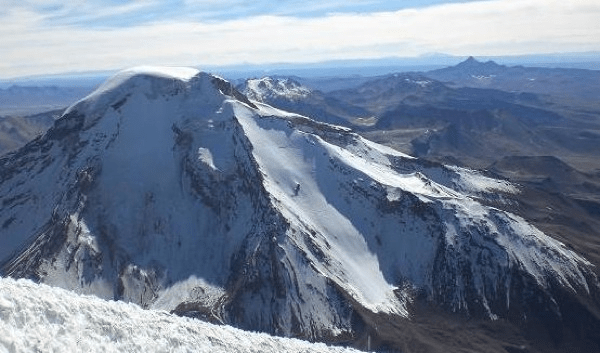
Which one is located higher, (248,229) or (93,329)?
(93,329)

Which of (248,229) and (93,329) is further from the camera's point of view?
(248,229)

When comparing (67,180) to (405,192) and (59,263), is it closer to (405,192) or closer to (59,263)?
(59,263)

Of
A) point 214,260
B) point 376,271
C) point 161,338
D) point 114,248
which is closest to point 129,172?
point 114,248

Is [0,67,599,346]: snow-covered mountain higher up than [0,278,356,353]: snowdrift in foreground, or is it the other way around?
[0,278,356,353]: snowdrift in foreground

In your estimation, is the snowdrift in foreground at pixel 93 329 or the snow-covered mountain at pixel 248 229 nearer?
the snowdrift in foreground at pixel 93 329

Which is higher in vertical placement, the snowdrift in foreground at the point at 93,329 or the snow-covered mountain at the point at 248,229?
the snowdrift in foreground at the point at 93,329
